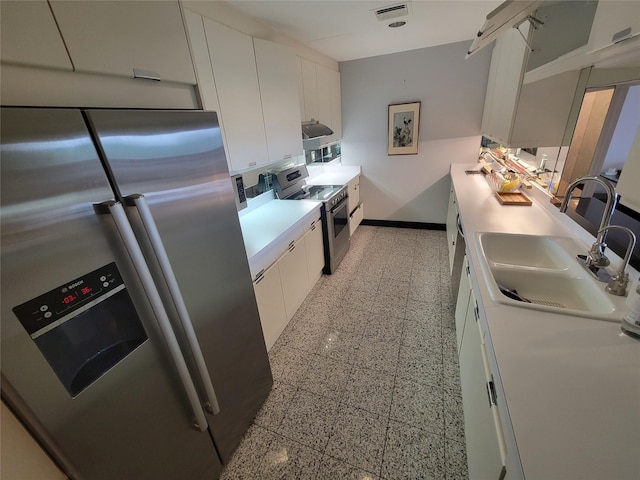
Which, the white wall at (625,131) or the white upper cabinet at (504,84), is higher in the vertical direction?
the white upper cabinet at (504,84)

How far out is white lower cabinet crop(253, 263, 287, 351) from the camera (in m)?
1.87

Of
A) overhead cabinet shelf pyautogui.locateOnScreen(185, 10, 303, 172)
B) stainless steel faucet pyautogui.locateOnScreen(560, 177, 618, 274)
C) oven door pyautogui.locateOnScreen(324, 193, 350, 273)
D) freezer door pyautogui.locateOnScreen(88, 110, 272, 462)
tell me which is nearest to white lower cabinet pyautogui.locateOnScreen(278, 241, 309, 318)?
oven door pyautogui.locateOnScreen(324, 193, 350, 273)

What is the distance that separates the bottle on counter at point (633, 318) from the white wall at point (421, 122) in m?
→ 3.23

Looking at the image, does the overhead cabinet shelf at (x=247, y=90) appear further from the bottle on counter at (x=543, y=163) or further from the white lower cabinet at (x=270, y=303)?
the bottle on counter at (x=543, y=163)

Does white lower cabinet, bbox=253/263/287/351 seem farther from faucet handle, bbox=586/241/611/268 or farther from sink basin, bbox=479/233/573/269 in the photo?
faucet handle, bbox=586/241/611/268

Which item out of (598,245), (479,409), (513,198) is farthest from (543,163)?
(479,409)

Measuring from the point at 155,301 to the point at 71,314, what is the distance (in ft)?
0.69

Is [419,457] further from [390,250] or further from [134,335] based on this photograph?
[390,250]

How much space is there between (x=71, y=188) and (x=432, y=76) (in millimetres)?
4009

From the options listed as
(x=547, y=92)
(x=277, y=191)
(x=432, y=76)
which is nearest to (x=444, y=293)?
(x=547, y=92)

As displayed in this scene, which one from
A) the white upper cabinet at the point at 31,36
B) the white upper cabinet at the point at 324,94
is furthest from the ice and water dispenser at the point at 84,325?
the white upper cabinet at the point at 324,94

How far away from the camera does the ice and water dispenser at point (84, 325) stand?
0.67 meters

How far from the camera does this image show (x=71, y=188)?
2.32 feet

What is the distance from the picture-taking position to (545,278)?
54.4 inches
